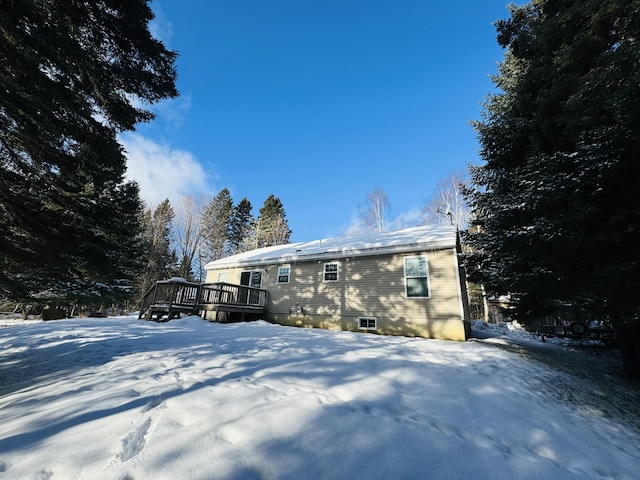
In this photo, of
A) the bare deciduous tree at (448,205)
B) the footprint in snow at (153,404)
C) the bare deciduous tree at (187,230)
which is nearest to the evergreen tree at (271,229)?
the bare deciduous tree at (187,230)

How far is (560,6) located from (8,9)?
10.7m

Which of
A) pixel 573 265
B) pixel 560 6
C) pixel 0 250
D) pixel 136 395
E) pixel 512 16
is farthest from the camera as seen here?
pixel 512 16

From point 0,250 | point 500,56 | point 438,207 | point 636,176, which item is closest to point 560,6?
point 636,176

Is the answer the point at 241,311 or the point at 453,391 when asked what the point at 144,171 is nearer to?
the point at 241,311

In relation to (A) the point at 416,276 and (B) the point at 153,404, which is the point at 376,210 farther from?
(B) the point at 153,404

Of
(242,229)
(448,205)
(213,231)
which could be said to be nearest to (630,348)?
(448,205)

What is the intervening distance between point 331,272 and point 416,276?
141 inches

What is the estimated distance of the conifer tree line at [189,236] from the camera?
25.4 m

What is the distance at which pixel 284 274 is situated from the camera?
525 inches

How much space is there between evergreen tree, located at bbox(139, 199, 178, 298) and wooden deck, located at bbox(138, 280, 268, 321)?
1517 centimetres

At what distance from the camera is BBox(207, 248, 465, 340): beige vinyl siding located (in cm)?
952

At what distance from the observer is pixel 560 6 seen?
6.81 metres

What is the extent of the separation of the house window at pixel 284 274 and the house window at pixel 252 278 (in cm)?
133

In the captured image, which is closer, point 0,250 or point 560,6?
point 0,250
